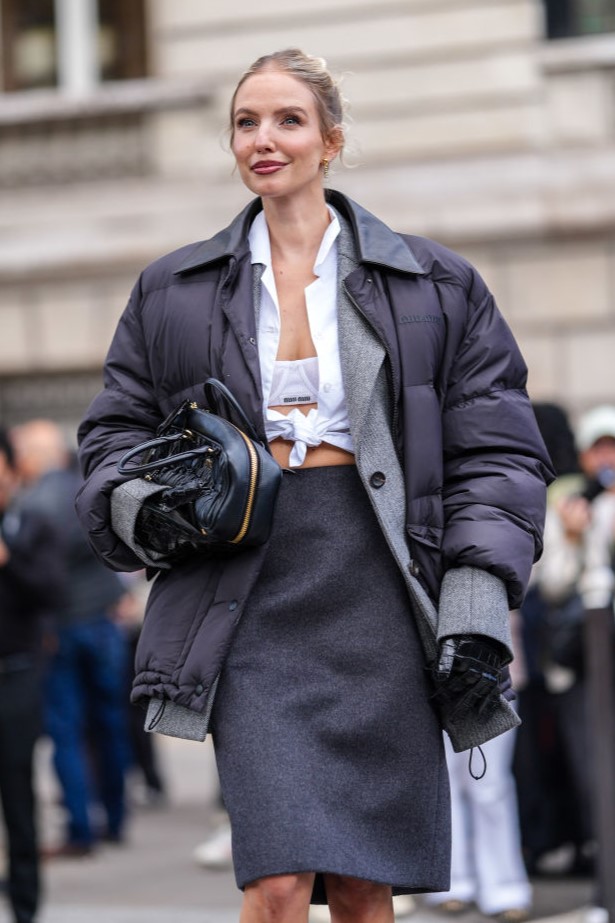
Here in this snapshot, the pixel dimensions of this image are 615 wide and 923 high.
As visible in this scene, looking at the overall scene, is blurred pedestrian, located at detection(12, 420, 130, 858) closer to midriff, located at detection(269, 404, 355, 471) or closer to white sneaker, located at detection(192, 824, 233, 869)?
white sneaker, located at detection(192, 824, 233, 869)

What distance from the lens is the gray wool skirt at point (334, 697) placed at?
11.6ft

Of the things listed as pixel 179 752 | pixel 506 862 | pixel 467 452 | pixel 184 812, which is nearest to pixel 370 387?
pixel 467 452

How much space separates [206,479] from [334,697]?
0.51 meters

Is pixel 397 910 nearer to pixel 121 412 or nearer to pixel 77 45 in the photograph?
pixel 121 412

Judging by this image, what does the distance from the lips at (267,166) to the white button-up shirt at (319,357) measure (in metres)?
0.19

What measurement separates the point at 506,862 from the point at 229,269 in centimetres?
349

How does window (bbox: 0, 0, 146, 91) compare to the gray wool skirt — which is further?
window (bbox: 0, 0, 146, 91)

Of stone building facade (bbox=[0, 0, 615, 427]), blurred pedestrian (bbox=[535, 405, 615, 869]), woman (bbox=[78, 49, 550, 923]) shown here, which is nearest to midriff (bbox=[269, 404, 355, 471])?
woman (bbox=[78, 49, 550, 923])

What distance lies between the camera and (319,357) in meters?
3.72

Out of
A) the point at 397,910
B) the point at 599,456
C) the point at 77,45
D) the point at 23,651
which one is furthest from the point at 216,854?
the point at 77,45

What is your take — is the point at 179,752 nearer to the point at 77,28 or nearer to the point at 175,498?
the point at 77,28

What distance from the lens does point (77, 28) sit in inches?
552

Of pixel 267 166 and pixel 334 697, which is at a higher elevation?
pixel 267 166

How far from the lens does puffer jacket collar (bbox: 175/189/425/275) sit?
3.75 metres
